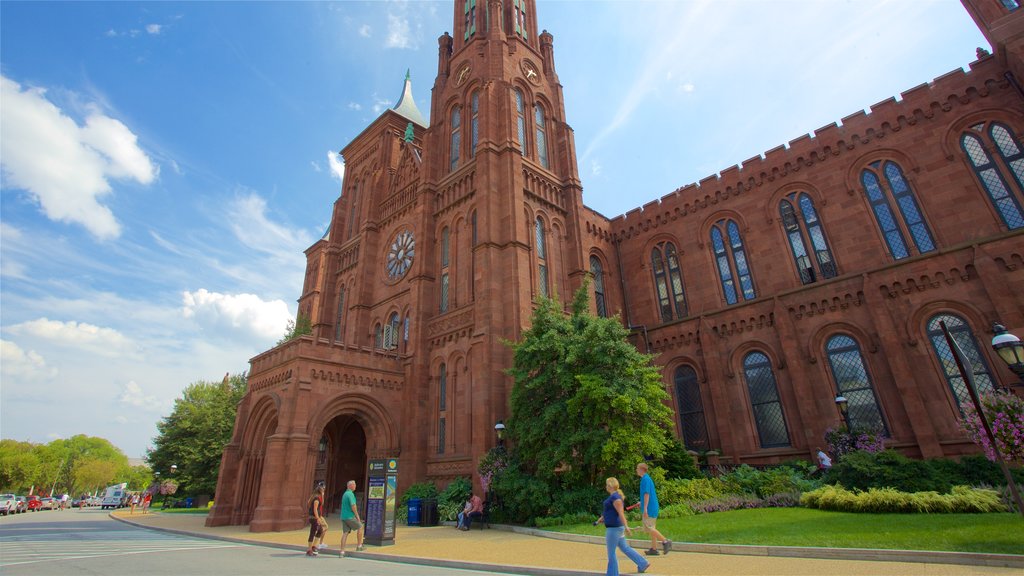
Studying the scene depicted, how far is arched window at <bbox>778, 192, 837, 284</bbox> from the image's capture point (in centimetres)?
2253

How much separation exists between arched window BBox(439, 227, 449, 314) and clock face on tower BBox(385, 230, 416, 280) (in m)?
2.22

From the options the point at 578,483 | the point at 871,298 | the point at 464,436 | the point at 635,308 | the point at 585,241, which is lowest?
the point at 578,483

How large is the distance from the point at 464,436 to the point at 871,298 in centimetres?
1809

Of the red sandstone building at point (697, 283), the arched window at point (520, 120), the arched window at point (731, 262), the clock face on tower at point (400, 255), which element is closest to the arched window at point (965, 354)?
the red sandstone building at point (697, 283)

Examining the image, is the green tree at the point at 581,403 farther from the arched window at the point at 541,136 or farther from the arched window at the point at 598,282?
the arched window at the point at 541,136

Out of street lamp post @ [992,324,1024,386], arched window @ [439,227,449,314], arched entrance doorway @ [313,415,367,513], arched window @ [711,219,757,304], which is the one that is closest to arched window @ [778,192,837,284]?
arched window @ [711,219,757,304]

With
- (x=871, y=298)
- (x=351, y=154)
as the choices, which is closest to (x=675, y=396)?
(x=871, y=298)

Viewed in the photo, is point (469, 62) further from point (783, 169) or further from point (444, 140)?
point (783, 169)

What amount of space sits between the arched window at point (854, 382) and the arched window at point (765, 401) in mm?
2472

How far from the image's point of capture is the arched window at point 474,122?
95.6 feet

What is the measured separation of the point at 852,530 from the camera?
9828 mm

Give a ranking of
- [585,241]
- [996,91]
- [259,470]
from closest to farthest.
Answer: [996,91], [259,470], [585,241]

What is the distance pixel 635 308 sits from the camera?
2875cm

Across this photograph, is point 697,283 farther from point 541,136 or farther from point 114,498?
point 114,498
